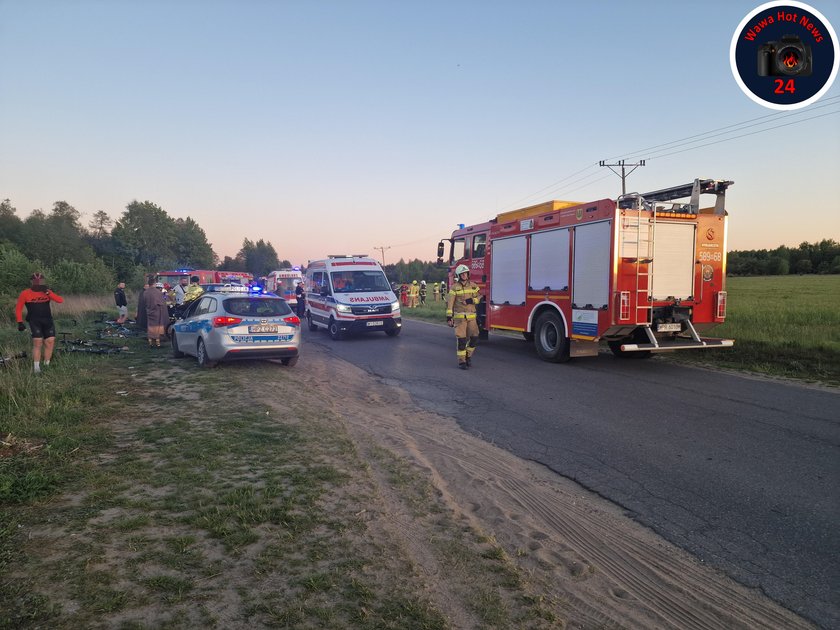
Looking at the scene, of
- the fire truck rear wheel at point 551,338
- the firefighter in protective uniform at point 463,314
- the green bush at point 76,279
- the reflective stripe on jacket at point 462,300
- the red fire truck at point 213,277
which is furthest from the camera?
the green bush at point 76,279

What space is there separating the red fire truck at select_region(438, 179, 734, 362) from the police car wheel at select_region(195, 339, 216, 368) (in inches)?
268

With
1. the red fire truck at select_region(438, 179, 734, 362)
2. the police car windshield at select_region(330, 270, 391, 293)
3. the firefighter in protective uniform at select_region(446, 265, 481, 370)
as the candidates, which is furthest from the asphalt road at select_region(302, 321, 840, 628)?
the police car windshield at select_region(330, 270, 391, 293)

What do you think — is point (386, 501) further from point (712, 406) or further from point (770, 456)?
point (712, 406)

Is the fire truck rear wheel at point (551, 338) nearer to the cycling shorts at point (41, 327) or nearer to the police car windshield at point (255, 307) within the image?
the police car windshield at point (255, 307)

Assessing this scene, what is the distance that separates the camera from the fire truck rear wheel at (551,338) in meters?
11.3

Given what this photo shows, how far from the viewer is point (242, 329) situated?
10.1 meters

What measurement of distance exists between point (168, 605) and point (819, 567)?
3.74m

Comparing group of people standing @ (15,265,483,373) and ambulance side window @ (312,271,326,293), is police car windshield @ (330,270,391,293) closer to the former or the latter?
ambulance side window @ (312,271,326,293)

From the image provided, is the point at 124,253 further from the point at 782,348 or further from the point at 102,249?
the point at 782,348

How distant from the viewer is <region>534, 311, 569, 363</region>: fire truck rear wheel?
1134 centimetres

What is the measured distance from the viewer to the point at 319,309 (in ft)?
59.5

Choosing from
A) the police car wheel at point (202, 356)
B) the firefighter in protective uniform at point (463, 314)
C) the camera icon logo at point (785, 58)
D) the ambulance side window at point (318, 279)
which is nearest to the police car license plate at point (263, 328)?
the police car wheel at point (202, 356)

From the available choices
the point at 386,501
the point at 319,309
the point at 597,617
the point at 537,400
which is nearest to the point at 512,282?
the point at 537,400

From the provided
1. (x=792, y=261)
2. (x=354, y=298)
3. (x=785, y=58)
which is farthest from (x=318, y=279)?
(x=792, y=261)
